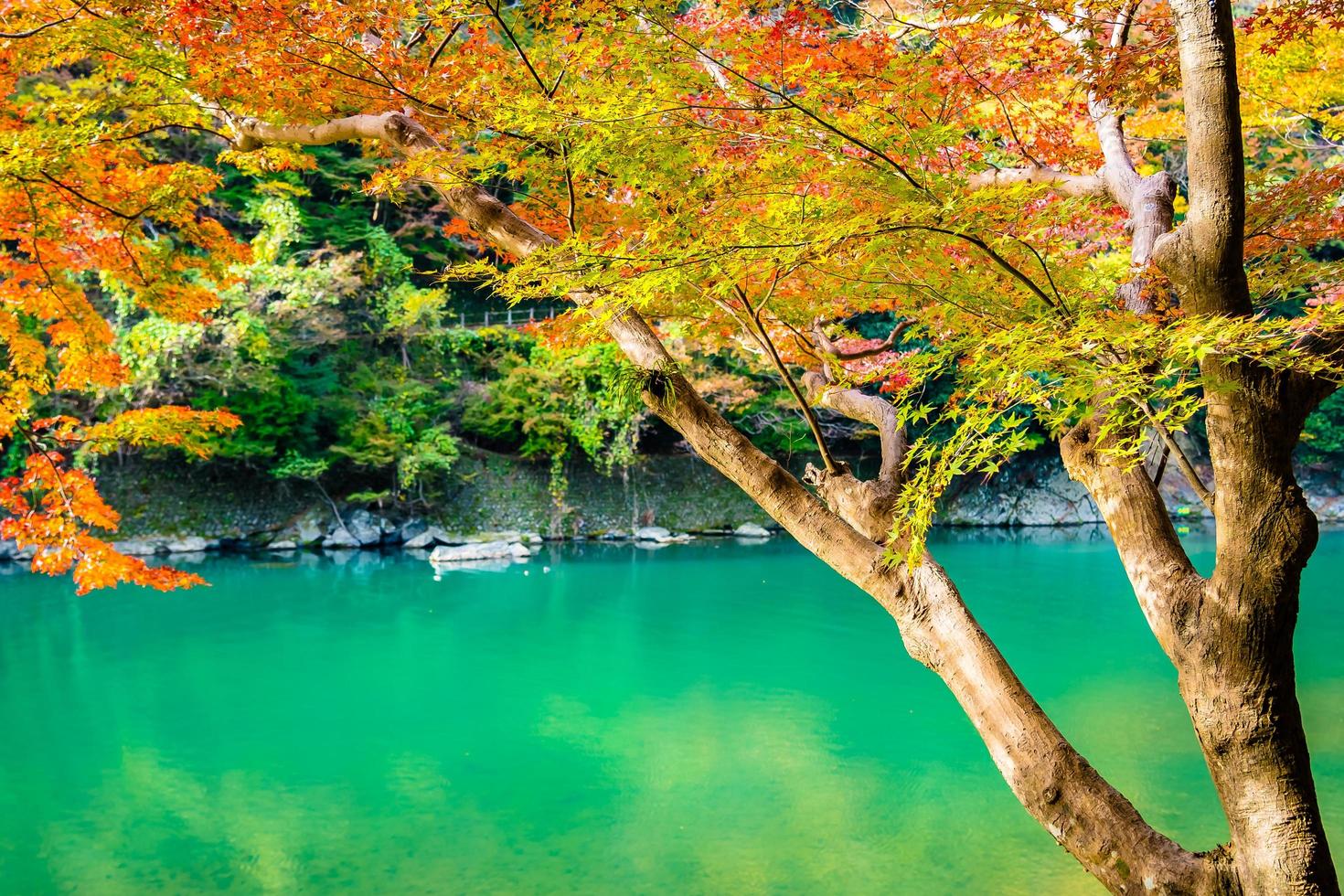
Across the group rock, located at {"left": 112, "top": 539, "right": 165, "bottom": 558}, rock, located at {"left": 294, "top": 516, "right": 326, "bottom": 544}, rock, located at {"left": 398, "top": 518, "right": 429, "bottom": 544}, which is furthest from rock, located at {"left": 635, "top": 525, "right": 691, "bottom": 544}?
rock, located at {"left": 112, "top": 539, "right": 165, "bottom": 558}

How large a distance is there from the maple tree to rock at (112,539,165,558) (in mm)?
9203

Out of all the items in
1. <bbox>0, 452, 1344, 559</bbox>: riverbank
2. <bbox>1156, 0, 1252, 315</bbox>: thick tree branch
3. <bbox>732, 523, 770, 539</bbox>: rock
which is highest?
<bbox>1156, 0, 1252, 315</bbox>: thick tree branch

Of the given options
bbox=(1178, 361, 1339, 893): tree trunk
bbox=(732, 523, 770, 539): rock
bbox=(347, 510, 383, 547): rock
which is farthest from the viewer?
bbox=(732, 523, 770, 539): rock

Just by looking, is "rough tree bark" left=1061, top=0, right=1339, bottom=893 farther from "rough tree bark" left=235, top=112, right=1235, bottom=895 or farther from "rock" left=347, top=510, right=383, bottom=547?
"rock" left=347, top=510, right=383, bottom=547

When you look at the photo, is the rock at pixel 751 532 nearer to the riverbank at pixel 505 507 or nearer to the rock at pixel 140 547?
the riverbank at pixel 505 507

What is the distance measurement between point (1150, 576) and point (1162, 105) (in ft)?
16.8

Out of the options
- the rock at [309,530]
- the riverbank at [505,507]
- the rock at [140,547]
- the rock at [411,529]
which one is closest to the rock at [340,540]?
the riverbank at [505,507]

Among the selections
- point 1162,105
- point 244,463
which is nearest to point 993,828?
point 1162,105

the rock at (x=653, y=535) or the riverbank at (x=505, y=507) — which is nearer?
the riverbank at (x=505, y=507)

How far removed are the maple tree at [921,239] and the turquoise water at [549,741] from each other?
247 cm

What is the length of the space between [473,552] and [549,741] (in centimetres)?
699

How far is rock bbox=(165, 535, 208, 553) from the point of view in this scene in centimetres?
1220

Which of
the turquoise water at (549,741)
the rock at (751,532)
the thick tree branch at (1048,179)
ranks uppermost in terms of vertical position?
the thick tree branch at (1048,179)

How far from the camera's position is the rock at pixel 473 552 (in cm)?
1245
